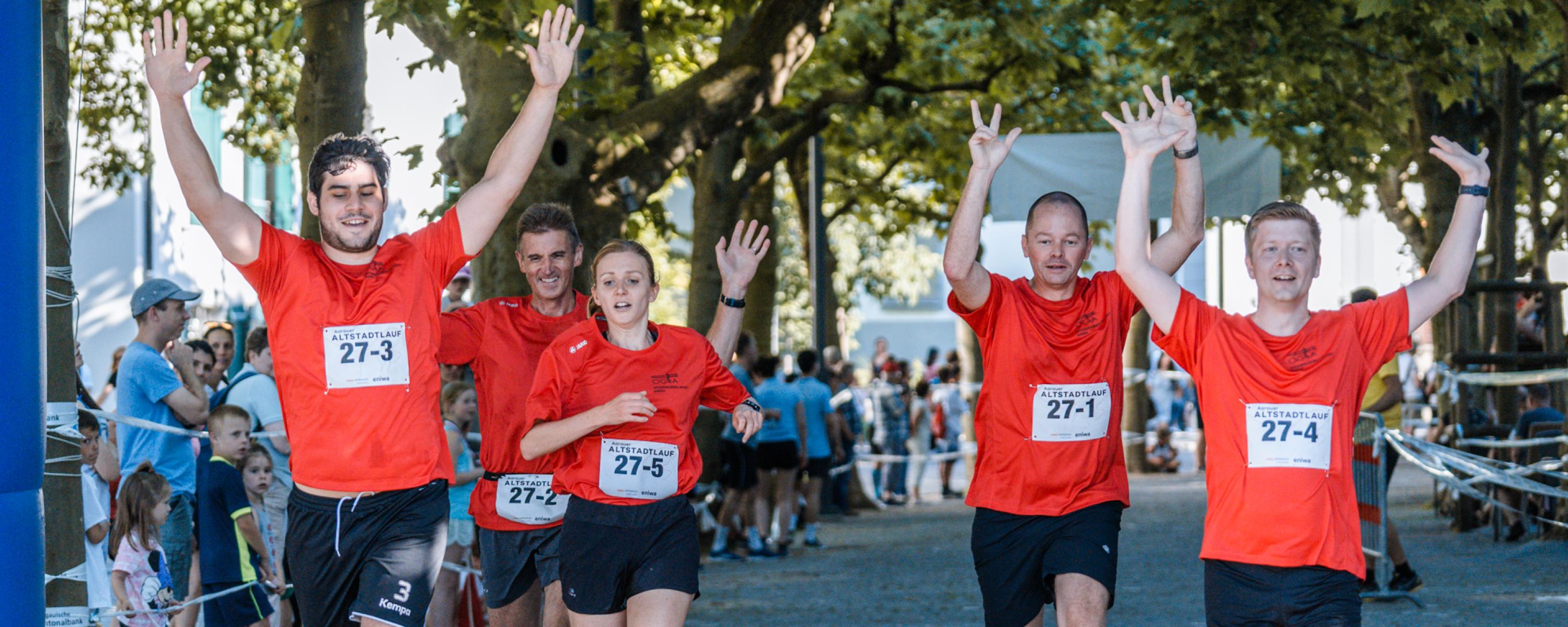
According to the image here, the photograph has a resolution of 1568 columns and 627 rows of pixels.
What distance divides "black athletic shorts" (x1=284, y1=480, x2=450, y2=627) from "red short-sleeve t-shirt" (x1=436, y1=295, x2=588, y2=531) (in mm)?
1077

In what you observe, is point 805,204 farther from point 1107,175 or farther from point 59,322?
point 59,322

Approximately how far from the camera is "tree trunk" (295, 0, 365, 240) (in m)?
8.28

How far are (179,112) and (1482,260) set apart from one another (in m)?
14.4

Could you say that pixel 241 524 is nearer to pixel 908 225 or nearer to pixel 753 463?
pixel 753 463

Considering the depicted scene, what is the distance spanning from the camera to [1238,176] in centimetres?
1345

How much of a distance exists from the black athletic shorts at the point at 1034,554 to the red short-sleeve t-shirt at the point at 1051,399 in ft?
0.16

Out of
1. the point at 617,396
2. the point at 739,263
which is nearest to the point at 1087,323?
the point at 739,263

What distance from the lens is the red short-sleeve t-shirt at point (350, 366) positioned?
4.66 metres

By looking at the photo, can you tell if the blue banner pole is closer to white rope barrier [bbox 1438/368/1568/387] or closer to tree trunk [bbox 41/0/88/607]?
tree trunk [bbox 41/0/88/607]

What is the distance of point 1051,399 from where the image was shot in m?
5.53

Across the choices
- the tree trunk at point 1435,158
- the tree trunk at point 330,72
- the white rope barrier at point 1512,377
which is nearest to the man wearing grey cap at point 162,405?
the tree trunk at point 330,72

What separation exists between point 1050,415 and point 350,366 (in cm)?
225

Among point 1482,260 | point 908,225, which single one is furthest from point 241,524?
point 908,225

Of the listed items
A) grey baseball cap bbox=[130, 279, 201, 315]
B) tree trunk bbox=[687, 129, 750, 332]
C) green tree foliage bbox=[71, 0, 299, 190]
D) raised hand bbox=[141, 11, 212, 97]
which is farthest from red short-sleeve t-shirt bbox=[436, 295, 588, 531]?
tree trunk bbox=[687, 129, 750, 332]
